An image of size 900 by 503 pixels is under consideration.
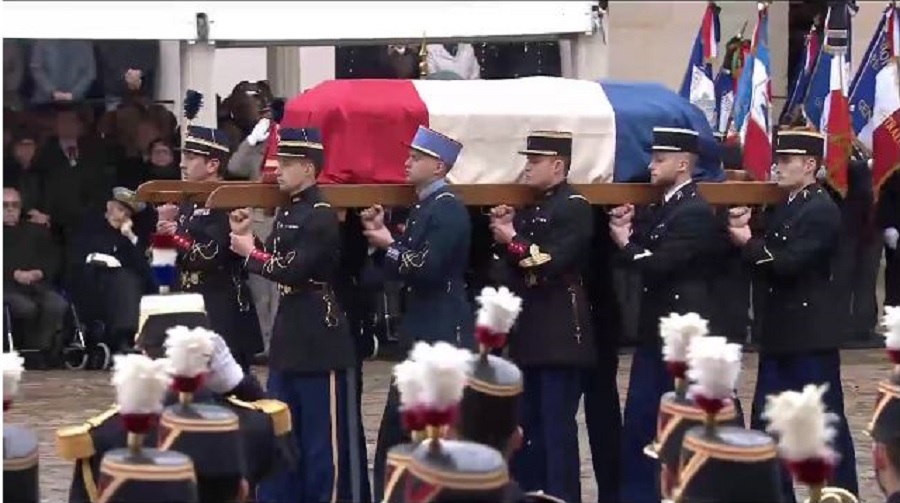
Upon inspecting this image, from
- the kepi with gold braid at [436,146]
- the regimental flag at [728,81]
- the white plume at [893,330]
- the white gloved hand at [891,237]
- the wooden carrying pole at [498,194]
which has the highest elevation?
the regimental flag at [728,81]

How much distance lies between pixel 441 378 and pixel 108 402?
277 inches

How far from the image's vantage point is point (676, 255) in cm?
894

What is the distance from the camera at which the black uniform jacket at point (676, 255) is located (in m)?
8.94

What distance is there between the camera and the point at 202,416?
21.9ft

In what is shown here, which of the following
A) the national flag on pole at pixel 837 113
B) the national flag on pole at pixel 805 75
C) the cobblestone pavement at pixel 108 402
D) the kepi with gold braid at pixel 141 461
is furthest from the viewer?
→ the national flag on pole at pixel 805 75

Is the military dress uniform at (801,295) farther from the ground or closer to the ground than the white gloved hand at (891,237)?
closer to the ground

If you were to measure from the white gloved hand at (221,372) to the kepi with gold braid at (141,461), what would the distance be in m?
0.88

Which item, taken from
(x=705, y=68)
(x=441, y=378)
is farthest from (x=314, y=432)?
(x=705, y=68)

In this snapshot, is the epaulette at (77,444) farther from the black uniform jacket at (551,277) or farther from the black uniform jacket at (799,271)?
the black uniform jacket at (799,271)

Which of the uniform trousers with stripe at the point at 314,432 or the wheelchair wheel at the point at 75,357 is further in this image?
the wheelchair wheel at the point at 75,357

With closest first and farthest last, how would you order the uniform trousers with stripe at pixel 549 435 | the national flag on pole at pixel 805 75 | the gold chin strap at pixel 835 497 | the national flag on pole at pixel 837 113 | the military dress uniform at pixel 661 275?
1. the gold chin strap at pixel 835 497
2. the military dress uniform at pixel 661 275
3. the uniform trousers with stripe at pixel 549 435
4. the national flag on pole at pixel 837 113
5. the national flag on pole at pixel 805 75

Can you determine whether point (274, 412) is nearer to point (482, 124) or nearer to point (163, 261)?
point (163, 261)

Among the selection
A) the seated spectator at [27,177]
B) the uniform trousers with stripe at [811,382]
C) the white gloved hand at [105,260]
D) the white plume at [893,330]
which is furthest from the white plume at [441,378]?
the seated spectator at [27,177]

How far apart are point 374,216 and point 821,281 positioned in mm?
1788
